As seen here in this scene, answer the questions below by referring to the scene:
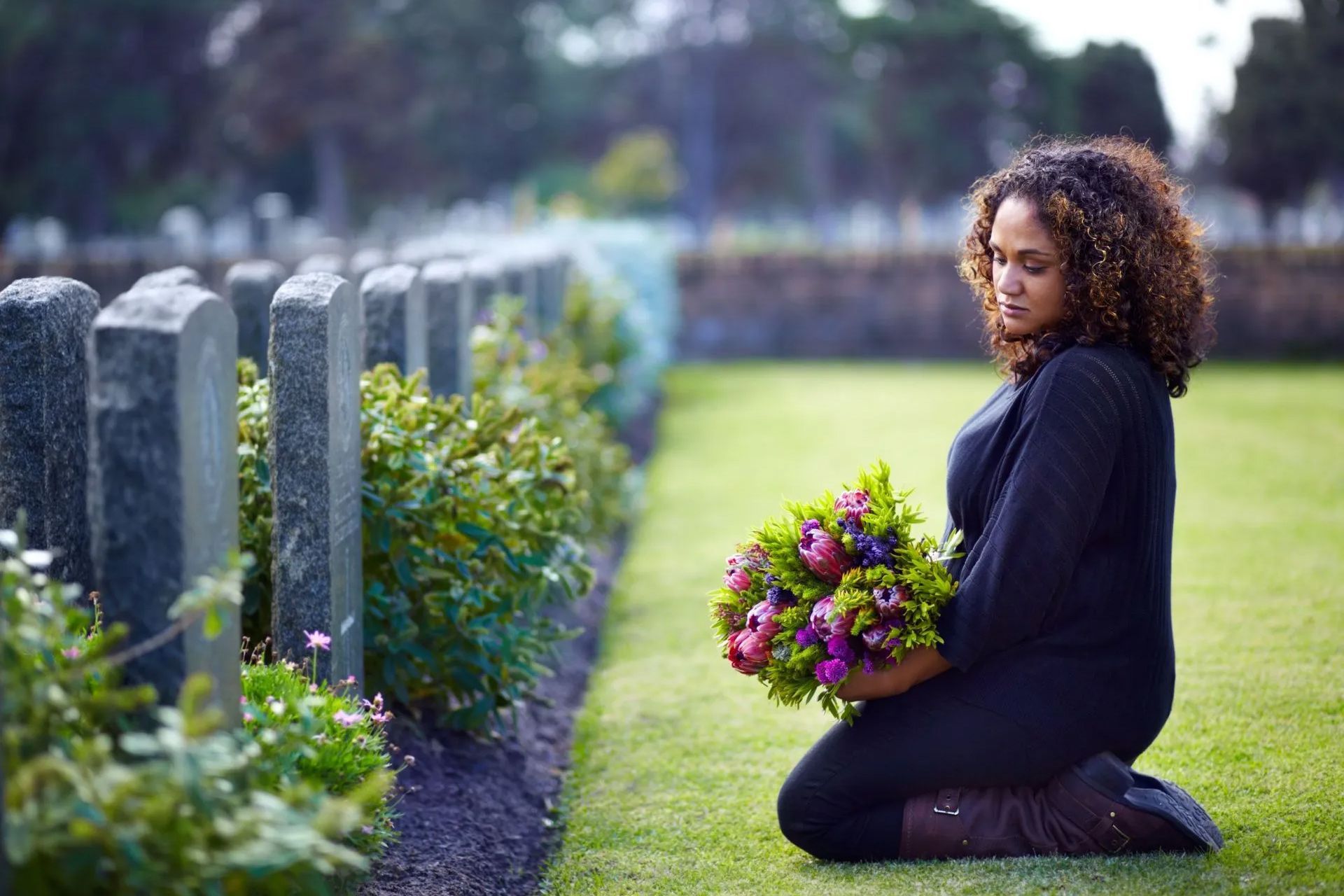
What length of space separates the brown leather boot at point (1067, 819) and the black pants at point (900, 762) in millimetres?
33

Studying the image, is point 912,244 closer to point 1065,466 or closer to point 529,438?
point 529,438

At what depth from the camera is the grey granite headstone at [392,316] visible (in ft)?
13.4

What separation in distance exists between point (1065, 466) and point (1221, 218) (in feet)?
70.8

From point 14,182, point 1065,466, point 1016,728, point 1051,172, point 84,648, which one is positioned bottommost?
point 1016,728

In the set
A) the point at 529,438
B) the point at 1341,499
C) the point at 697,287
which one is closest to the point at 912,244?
the point at 697,287

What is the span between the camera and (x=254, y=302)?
4.74 m

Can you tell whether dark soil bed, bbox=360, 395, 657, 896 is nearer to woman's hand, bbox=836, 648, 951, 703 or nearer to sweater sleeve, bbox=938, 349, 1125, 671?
woman's hand, bbox=836, 648, 951, 703

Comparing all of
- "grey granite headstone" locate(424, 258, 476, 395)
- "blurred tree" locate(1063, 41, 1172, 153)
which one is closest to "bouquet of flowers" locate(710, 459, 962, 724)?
"grey granite headstone" locate(424, 258, 476, 395)

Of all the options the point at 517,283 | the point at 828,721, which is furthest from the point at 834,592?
the point at 517,283

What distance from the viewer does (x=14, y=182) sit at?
102ft

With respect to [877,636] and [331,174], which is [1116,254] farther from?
[331,174]

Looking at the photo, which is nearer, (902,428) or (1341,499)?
(1341,499)

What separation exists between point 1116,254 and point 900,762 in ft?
3.92

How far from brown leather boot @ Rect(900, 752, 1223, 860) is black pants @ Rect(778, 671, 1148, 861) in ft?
0.11
